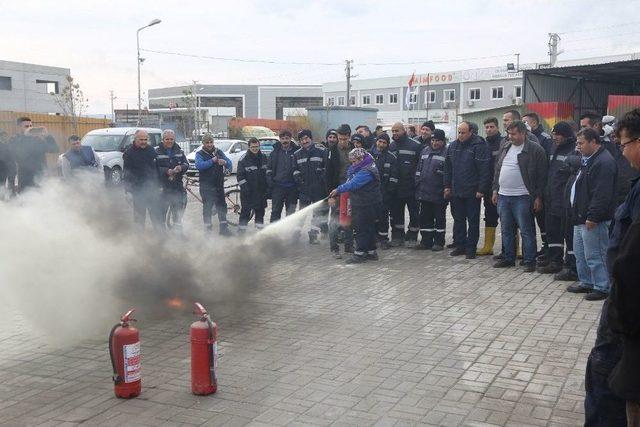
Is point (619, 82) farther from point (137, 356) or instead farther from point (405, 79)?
point (405, 79)

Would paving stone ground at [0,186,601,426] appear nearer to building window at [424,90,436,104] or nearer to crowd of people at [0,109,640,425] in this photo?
crowd of people at [0,109,640,425]

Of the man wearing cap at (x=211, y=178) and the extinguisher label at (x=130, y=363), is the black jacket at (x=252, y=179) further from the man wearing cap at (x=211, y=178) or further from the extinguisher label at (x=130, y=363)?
the extinguisher label at (x=130, y=363)

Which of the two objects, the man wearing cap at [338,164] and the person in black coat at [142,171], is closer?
the man wearing cap at [338,164]

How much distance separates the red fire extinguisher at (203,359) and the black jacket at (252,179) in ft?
24.3

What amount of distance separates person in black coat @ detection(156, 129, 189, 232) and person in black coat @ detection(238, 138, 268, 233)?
114cm

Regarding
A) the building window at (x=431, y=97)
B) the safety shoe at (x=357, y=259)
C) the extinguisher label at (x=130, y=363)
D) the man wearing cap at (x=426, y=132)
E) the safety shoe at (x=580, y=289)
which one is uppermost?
the building window at (x=431, y=97)

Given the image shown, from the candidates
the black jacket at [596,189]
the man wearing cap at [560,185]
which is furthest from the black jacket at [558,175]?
the black jacket at [596,189]

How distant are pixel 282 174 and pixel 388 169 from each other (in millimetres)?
2023

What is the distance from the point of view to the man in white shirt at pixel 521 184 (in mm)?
9359

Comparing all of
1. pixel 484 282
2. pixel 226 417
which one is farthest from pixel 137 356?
pixel 484 282

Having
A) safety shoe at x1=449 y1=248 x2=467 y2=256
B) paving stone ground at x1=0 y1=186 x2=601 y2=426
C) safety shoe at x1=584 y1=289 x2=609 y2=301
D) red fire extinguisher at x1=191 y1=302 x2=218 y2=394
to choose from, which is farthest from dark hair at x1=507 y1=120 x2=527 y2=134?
red fire extinguisher at x1=191 y1=302 x2=218 y2=394

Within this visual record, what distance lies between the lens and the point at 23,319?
7.23 m

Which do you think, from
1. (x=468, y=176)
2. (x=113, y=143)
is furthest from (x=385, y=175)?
(x=113, y=143)

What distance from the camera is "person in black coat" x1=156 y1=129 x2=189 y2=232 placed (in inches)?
480
